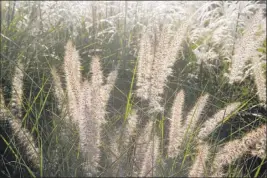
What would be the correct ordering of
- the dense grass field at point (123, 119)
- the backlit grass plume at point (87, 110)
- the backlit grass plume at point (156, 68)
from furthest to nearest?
the backlit grass plume at point (156, 68)
the dense grass field at point (123, 119)
the backlit grass plume at point (87, 110)

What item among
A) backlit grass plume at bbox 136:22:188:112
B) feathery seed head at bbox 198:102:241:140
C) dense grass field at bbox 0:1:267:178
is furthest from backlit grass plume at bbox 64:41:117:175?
feathery seed head at bbox 198:102:241:140

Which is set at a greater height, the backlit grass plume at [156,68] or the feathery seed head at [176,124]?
the backlit grass plume at [156,68]

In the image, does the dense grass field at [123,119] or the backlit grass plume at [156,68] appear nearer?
the dense grass field at [123,119]

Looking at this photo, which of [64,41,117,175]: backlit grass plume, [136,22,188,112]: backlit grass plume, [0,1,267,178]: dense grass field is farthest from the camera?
[136,22,188,112]: backlit grass plume

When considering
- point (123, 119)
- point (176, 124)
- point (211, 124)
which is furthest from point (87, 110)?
point (123, 119)

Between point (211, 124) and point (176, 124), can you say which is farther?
point (211, 124)

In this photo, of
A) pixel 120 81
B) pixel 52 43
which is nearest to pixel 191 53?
pixel 120 81

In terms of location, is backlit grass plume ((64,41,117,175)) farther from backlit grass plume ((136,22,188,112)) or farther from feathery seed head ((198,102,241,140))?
feathery seed head ((198,102,241,140))

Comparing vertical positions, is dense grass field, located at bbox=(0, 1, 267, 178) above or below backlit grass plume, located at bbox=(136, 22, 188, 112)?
below

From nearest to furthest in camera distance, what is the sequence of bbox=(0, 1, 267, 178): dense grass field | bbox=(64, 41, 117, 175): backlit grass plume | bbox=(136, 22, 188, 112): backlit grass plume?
bbox=(64, 41, 117, 175): backlit grass plume, bbox=(0, 1, 267, 178): dense grass field, bbox=(136, 22, 188, 112): backlit grass plume

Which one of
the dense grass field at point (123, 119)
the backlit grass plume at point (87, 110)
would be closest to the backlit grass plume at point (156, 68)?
the dense grass field at point (123, 119)

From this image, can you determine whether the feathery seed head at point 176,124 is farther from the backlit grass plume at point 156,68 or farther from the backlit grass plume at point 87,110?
the backlit grass plume at point 87,110

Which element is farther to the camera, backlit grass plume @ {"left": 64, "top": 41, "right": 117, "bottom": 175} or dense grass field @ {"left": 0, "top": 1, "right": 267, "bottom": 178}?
dense grass field @ {"left": 0, "top": 1, "right": 267, "bottom": 178}

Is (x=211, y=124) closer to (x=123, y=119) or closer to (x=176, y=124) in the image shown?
(x=176, y=124)
